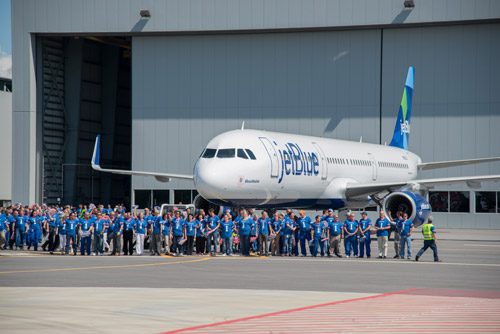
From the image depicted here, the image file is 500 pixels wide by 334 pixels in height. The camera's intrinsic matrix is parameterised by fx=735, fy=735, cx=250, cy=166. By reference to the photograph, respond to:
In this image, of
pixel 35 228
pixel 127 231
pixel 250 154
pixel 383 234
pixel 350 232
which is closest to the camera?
pixel 383 234

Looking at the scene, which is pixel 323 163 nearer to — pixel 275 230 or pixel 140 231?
pixel 275 230

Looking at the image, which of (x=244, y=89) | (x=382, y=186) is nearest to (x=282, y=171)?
(x=382, y=186)

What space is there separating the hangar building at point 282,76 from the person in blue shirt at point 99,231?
20.2 meters

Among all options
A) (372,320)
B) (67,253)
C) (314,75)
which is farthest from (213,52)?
(372,320)

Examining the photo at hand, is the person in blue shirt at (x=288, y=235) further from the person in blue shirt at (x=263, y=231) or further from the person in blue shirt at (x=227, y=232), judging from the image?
the person in blue shirt at (x=227, y=232)

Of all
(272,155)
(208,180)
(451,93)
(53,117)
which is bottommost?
(208,180)

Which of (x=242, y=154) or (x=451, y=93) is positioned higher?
(x=451, y=93)

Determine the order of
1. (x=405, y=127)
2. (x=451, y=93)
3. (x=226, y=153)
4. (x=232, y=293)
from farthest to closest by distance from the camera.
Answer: (x=451, y=93) < (x=405, y=127) < (x=226, y=153) < (x=232, y=293)

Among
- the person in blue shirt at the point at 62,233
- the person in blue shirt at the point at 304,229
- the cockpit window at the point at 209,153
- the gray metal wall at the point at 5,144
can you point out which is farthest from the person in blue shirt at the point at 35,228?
the gray metal wall at the point at 5,144

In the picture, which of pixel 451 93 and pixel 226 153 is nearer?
pixel 226 153

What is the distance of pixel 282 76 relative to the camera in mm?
44000

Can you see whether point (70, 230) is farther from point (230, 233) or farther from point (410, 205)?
point (410, 205)

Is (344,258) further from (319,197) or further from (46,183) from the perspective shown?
(46,183)

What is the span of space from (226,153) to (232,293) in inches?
493
